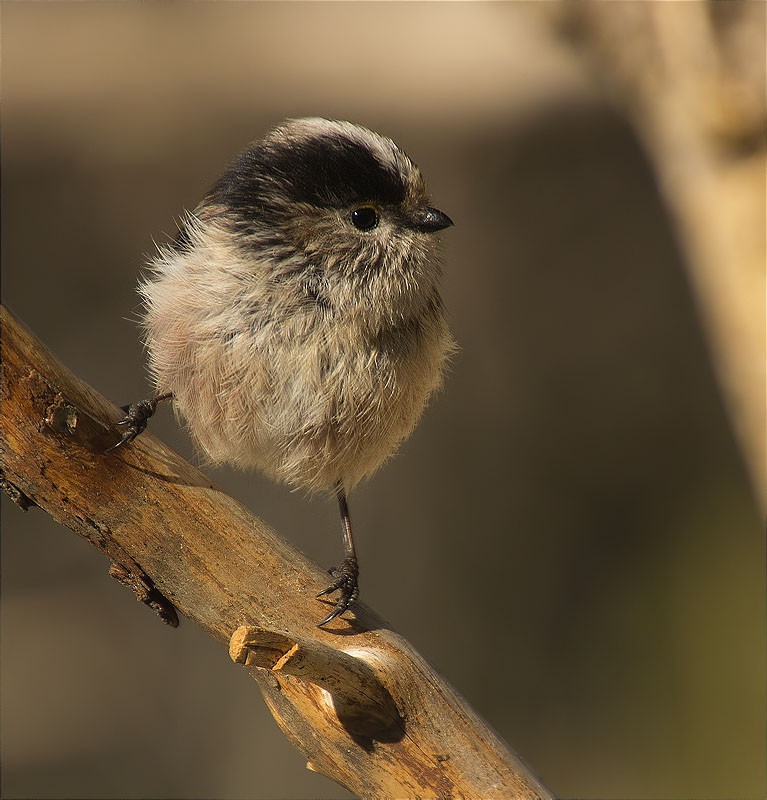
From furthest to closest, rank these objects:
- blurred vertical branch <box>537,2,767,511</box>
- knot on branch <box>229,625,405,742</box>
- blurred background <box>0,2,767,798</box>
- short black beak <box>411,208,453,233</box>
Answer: blurred background <box>0,2,767,798</box> → blurred vertical branch <box>537,2,767,511</box> → short black beak <box>411,208,453,233</box> → knot on branch <box>229,625,405,742</box>

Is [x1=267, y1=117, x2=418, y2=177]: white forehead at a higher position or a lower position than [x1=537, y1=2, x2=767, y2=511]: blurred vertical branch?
lower

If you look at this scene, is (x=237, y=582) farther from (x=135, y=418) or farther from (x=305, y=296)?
(x=305, y=296)

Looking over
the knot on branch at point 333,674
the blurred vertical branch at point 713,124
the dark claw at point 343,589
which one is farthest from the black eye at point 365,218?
the blurred vertical branch at point 713,124

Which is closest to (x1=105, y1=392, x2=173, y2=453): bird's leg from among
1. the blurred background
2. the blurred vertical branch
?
the blurred background

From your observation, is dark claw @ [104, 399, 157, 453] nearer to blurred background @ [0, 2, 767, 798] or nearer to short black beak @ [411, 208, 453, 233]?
short black beak @ [411, 208, 453, 233]

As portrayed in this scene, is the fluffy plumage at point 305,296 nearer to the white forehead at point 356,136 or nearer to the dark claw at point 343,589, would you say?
the white forehead at point 356,136

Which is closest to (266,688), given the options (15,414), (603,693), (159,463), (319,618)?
(319,618)
